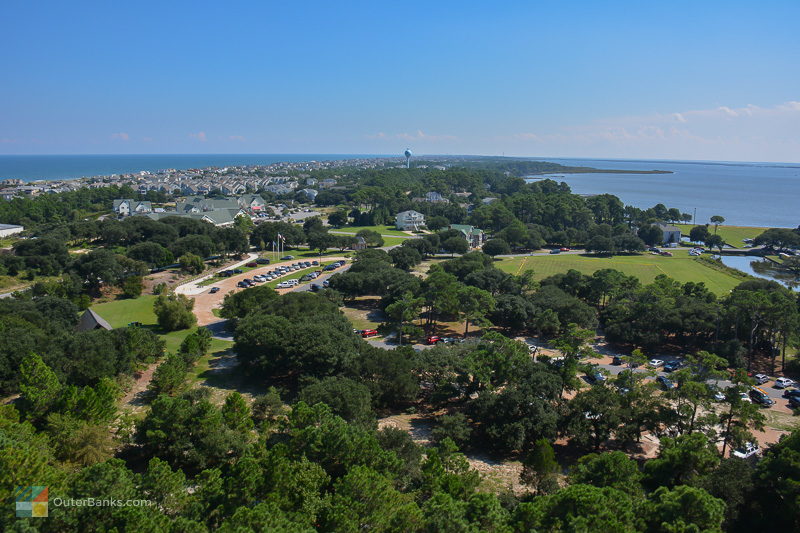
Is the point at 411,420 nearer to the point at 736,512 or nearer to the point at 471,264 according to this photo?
the point at 736,512

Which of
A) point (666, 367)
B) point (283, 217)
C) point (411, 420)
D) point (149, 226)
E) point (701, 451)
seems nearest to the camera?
point (701, 451)

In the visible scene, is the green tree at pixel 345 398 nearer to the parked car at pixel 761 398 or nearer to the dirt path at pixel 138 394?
the dirt path at pixel 138 394

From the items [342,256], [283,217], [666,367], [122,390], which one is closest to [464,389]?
[666,367]

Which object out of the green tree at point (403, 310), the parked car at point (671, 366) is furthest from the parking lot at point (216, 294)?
the parked car at point (671, 366)

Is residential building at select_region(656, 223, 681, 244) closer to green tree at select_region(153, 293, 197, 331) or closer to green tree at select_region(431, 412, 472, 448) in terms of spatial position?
green tree at select_region(431, 412, 472, 448)

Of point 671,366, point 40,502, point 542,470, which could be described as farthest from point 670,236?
point 40,502

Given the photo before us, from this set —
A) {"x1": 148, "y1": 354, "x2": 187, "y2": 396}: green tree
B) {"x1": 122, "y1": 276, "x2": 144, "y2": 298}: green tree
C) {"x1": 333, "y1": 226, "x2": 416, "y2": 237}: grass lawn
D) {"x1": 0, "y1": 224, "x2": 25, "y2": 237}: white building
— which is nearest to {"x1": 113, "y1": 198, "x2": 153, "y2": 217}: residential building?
{"x1": 0, "y1": 224, "x2": 25, "y2": 237}: white building

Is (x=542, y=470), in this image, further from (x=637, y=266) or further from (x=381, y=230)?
(x=381, y=230)
